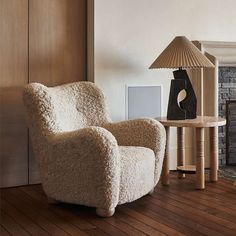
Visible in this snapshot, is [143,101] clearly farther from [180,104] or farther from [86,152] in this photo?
[86,152]

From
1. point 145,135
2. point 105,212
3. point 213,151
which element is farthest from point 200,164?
point 105,212

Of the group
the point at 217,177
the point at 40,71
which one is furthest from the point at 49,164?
the point at 217,177

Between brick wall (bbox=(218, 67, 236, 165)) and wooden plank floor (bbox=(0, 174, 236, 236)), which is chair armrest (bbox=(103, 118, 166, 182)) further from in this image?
brick wall (bbox=(218, 67, 236, 165))

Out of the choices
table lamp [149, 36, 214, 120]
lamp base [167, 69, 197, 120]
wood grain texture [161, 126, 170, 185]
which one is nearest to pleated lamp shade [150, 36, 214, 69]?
table lamp [149, 36, 214, 120]

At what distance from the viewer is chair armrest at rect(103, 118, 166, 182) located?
3.39 m

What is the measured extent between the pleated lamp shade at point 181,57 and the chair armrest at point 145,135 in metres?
0.56

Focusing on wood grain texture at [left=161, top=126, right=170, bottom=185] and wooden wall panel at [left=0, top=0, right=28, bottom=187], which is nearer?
wooden wall panel at [left=0, top=0, right=28, bottom=187]

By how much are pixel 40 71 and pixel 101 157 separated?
1283 millimetres

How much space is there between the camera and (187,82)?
390cm

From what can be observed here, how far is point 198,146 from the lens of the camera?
3699mm

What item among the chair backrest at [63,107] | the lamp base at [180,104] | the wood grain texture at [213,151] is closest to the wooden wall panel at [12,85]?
the chair backrest at [63,107]

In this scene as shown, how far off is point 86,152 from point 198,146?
114 cm

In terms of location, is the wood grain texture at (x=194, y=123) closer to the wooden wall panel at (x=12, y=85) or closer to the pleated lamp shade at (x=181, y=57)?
the pleated lamp shade at (x=181, y=57)

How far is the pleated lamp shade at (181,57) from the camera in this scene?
147 inches
